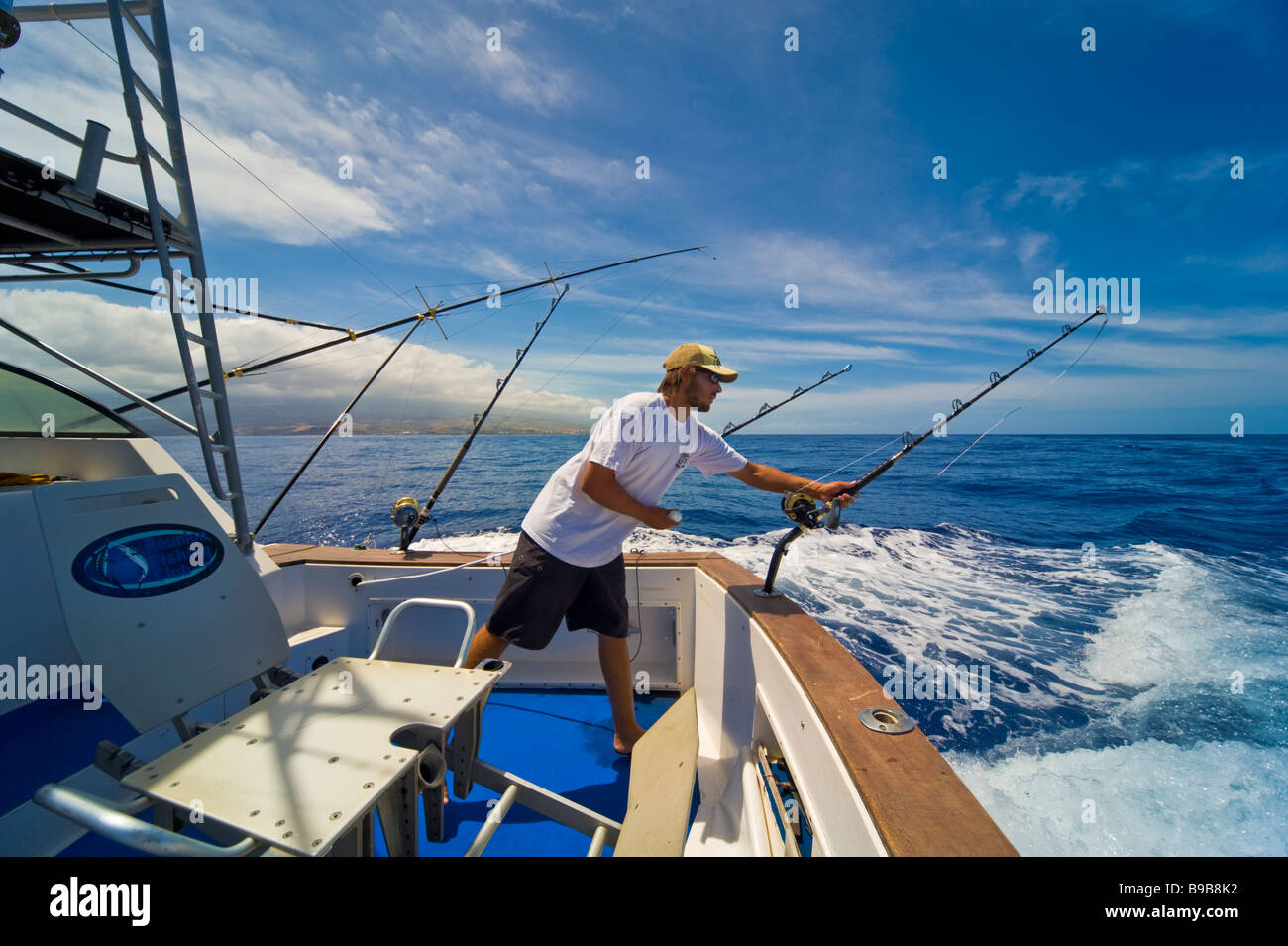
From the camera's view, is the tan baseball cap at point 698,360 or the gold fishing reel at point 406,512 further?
the gold fishing reel at point 406,512

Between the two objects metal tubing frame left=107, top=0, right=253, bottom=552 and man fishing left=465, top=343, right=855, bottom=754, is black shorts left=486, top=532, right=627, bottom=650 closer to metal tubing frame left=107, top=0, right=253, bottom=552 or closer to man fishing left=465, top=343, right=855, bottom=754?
man fishing left=465, top=343, right=855, bottom=754

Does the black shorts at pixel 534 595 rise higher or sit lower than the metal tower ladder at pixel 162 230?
lower

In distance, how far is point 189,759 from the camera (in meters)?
1.02

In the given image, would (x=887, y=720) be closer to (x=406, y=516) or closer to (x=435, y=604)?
(x=435, y=604)

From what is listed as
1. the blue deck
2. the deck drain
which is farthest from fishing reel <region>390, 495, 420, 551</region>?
the deck drain

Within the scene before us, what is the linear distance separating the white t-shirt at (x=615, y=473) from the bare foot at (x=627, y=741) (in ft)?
2.68

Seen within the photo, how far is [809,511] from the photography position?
2.11m

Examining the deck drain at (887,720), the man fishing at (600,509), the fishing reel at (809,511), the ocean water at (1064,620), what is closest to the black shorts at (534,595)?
the man fishing at (600,509)

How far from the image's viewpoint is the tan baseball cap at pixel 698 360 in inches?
69.8

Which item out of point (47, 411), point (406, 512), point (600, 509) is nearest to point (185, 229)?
point (47, 411)

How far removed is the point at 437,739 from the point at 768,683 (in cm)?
100

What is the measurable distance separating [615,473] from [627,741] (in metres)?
1.23

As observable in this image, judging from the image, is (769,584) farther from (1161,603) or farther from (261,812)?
(1161,603)

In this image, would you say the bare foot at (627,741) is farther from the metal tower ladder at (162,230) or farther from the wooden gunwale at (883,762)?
the metal tower ladder at (162,230)
